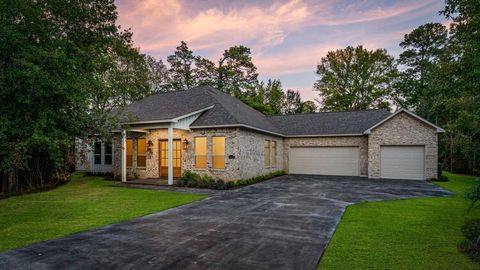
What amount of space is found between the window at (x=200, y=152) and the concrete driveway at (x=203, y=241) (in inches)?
211

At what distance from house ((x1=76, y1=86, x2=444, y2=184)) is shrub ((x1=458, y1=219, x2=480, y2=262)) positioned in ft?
29.4

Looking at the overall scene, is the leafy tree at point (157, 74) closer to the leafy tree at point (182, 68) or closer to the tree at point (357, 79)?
the leafy tree at point (182, 68)

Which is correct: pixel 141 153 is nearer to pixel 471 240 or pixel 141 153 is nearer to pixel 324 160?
pixel 324 160

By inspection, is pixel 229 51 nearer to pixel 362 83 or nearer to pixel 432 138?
pixel 362 83

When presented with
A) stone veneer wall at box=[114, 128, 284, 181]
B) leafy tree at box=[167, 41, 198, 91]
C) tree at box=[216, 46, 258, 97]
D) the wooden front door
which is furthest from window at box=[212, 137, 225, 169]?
leafy tree at box=[167, 41, 198, 91]

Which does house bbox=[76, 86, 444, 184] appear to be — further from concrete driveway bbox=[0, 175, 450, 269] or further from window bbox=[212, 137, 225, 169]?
concrete driveway bbox=[0, 175, 450, 269]

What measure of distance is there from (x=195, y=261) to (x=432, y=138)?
55.6 ft

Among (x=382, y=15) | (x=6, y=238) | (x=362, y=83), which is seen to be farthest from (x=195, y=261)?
(x=362, y=83)

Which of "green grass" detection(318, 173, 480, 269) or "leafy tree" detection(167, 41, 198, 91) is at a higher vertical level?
"leafy tree" detection(167, 41, 198, 91)

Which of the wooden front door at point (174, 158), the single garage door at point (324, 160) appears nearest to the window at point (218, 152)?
the wooden front door at point (174, 158)

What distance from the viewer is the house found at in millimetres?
13766

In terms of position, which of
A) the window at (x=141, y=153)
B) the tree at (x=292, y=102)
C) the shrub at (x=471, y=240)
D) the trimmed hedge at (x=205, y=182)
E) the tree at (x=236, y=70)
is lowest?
the trimmed hedge at (x=205, y=182)

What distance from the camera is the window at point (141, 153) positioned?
52.5 feet

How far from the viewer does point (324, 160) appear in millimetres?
18906
